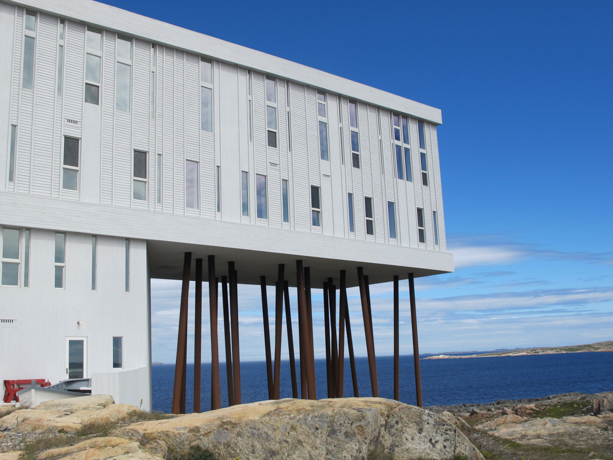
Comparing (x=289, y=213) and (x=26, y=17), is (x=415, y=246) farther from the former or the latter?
(x=26, y=17)

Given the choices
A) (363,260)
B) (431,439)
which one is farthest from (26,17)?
(431,439)

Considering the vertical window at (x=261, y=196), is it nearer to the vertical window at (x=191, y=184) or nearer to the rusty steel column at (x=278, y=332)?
the vertical window at (x=191, y=184)

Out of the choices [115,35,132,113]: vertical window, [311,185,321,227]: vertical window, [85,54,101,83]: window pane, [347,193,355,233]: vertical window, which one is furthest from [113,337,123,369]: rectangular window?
[347,193,355,233]: vertical window

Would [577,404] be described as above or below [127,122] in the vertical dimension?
below

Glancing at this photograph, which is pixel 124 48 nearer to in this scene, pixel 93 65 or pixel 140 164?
pixel 93 65

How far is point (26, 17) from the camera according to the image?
763 inches

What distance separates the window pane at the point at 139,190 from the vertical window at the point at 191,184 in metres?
1.55

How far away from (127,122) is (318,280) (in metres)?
14.2

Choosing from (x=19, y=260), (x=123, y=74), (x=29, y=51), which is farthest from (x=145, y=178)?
(x=29, y=51)

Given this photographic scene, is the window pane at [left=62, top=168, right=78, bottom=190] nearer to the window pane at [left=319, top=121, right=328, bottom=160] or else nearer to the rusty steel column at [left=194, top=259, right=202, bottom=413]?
the rusty steel column at [left=194, top=259, right=202, bottom=413]

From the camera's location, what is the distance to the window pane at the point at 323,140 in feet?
85.3

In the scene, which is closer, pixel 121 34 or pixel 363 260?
pixel 121 34

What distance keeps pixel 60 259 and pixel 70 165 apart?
316 cm

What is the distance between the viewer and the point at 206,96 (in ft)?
75.3
